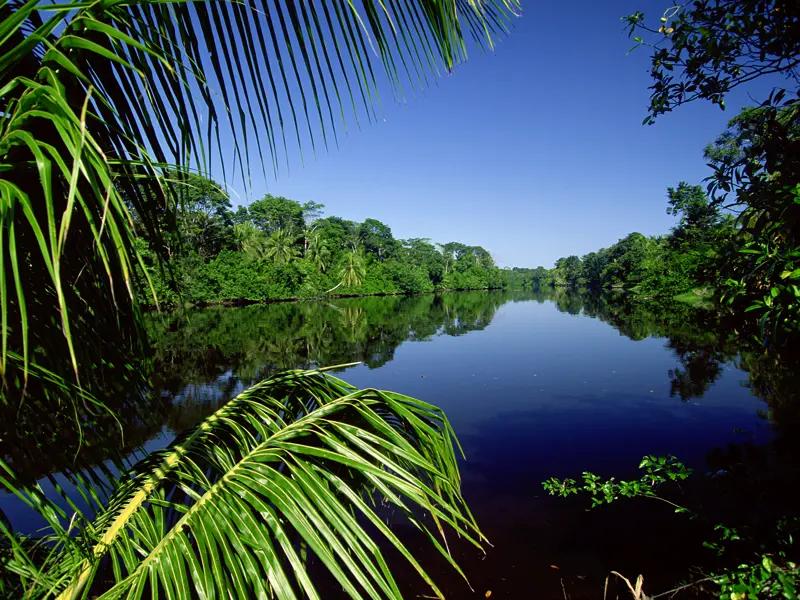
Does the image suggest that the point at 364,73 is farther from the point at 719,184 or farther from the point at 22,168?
the point at 719,184

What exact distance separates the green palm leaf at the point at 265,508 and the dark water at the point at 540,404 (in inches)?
9.5

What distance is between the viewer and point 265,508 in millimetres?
875

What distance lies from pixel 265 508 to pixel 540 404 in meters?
8.51

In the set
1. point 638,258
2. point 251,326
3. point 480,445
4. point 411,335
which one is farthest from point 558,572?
point 638,258

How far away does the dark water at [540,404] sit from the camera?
399cm

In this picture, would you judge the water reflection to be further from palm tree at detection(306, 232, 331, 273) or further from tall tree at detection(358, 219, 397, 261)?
tall tree at detection(358, 219, 397, 261)

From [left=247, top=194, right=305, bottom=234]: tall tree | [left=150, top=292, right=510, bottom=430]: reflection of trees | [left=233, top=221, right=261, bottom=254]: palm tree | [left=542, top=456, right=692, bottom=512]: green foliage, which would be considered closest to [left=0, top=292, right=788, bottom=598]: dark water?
[left=150, top=292, right=510, bottom=430]: reflection of trees

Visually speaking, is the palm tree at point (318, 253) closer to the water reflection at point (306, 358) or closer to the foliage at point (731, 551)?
the water reflection at point (306, 358)

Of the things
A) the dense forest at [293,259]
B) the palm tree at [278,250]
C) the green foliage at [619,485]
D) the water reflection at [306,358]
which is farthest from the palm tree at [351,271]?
the green foliage at [619,485]

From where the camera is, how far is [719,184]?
2.52 metres

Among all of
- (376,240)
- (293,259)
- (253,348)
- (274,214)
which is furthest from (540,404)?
(376,240)

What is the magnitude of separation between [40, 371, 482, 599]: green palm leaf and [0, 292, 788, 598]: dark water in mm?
241

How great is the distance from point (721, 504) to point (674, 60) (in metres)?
4.27

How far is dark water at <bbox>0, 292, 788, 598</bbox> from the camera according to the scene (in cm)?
399
